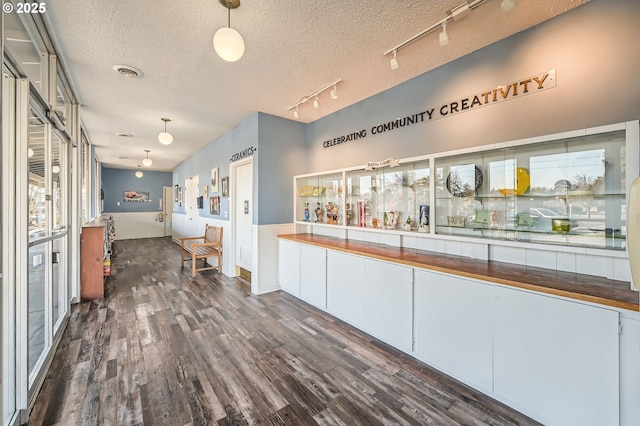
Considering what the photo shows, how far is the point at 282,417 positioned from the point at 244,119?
14.3 feet

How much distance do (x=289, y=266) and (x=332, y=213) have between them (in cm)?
109

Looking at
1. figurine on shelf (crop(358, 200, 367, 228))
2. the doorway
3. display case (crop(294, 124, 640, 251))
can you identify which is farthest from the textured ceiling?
figurine on shelf (crop(358, 200, 367, 228))

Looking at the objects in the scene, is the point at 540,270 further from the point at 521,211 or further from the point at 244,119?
the point at 244,119

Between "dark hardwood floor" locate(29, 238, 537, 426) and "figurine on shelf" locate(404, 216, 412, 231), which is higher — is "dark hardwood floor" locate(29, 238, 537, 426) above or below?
below

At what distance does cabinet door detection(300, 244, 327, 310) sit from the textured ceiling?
218cm

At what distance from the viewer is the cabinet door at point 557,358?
1.52 m

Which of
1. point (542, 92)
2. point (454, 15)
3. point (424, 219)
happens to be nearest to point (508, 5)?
point (454, 15)

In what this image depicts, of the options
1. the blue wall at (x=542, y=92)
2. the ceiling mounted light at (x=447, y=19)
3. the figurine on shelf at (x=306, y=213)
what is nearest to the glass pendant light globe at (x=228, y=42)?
the ceiling mounted light at (x=447, y=19)

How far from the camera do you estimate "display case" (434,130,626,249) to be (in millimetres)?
1859

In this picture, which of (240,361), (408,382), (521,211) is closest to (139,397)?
(240,361)

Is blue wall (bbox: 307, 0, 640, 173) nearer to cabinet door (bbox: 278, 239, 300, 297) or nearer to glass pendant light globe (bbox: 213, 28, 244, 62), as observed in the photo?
glass pendant light globe (bbox: 213, 28, 244, 62)

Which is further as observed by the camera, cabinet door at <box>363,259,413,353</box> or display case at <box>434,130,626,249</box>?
cabinet door at <box>363,259,413,353</box>

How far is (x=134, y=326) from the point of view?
3131 mm

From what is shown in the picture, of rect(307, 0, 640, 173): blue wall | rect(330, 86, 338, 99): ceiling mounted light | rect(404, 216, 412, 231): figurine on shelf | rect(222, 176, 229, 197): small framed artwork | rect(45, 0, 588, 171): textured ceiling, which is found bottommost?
rect(404, 216, 412, 231): figurine on shelf
